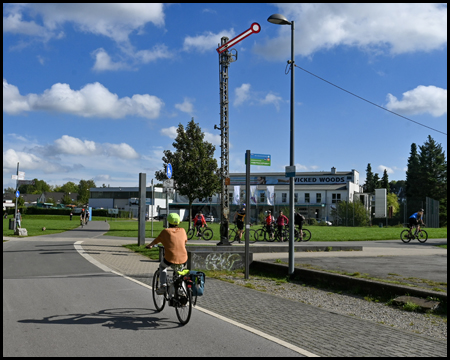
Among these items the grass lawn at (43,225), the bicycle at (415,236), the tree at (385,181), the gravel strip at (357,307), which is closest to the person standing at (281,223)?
the bicycle at (415,236)

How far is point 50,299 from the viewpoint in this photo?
8352mm

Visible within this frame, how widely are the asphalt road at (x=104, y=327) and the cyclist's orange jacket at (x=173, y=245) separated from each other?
2.81 ft

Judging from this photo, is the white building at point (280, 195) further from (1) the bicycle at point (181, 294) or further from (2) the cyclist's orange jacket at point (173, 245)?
(1) the bicycle at point (181, 294)

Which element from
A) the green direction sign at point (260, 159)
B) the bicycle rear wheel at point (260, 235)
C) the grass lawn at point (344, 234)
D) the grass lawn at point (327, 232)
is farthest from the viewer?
the grass lawn at point (327, 232)

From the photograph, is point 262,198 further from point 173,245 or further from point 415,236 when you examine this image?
point 173,245

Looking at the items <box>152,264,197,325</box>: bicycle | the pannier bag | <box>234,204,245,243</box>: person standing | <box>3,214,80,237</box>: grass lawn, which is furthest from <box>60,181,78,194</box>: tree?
the pannier bag

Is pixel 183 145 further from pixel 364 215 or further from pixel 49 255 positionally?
pixel 364 215

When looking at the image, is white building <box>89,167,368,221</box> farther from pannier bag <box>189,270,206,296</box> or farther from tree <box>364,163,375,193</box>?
pannier bag <box>189,270,206,296</box>

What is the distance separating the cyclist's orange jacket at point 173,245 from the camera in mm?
7059

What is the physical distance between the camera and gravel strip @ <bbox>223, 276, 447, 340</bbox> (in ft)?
22.3

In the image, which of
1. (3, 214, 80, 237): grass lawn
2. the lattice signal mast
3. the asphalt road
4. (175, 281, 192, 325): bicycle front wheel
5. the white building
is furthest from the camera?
the white building

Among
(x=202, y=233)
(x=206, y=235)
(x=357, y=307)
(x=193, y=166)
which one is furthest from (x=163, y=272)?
(x=193, y=166)

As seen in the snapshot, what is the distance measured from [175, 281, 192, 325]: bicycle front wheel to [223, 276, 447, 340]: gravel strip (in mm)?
2523

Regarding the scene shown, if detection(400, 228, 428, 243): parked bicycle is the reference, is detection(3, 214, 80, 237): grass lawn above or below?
below
